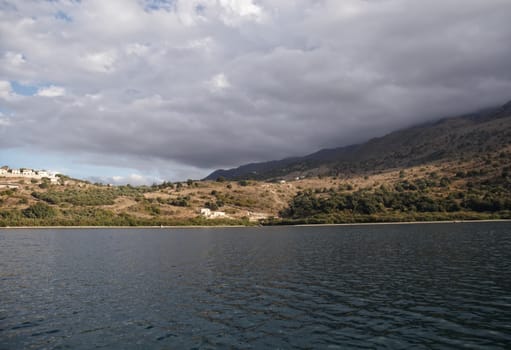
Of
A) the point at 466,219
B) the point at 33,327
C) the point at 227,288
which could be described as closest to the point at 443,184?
the point at 466,219

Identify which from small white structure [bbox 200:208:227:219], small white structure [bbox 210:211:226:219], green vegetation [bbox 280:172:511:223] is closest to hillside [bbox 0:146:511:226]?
green vegetation [bbox 280:172:511:223]

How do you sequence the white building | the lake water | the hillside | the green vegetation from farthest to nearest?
1. the white building
2. the hillside
3. the green vegetation
4. the lake water

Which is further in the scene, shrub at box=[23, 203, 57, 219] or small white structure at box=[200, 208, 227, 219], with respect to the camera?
small white structure at box=[200, 208, 227, 219]

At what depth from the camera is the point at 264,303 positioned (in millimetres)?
31266

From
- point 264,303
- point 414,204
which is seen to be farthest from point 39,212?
point 264,303

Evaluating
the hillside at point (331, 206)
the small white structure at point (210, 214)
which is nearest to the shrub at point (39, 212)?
the hillside at point (331, 206)

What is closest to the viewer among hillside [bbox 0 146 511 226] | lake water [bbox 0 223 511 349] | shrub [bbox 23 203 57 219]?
lake water [bbox 0 223 511 349]

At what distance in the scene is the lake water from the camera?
2294 cm

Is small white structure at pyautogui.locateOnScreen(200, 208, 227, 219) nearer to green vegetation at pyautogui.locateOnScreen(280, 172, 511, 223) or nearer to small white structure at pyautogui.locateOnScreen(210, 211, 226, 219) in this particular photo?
small white structure at pyautogui.locateOnScreen(210, 211, 226, 219)

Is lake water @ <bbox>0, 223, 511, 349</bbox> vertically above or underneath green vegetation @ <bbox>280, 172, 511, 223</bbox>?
underneath

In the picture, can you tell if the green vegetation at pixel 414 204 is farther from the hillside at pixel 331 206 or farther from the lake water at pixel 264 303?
the lake water at pixel 264 303

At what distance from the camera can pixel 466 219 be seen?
14325cm

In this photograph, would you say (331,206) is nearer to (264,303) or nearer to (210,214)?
(210,214)

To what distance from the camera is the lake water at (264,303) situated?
75.3ft
